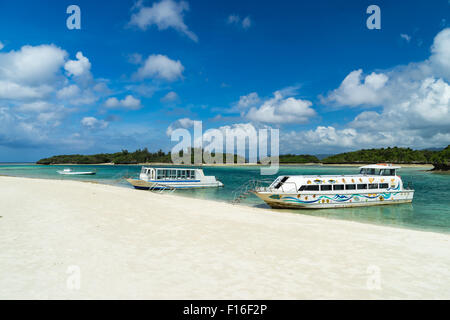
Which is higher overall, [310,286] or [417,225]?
[310,286]

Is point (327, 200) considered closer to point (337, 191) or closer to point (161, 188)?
point (337, 191)

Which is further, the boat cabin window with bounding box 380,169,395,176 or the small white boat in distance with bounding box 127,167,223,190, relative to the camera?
the small white boat in distance with bounding box 127,167,223,190

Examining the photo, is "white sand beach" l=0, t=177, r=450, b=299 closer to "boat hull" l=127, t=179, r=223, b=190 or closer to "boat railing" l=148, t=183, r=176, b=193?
"boat hull" l=127, t=179, r=223, b=190

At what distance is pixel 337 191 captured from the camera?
2661cm

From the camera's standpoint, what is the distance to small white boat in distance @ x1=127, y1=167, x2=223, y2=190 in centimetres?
4123

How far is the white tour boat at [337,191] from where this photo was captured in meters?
25.0

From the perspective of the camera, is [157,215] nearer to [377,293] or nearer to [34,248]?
[34,248]

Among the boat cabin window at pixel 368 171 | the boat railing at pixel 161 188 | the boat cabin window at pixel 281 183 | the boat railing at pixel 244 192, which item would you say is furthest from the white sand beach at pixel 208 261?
the boat railing at pixel 161 188

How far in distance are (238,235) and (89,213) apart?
9856 mm

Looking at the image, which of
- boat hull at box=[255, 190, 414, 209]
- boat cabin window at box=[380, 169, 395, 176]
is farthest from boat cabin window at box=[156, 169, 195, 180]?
boat cabin window at box=[380, 169, 395, 176]

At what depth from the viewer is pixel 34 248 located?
916 cm

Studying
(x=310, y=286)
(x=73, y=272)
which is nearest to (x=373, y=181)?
(x=310, y=286)

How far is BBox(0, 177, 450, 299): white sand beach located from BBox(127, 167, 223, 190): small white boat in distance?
87.6ft
